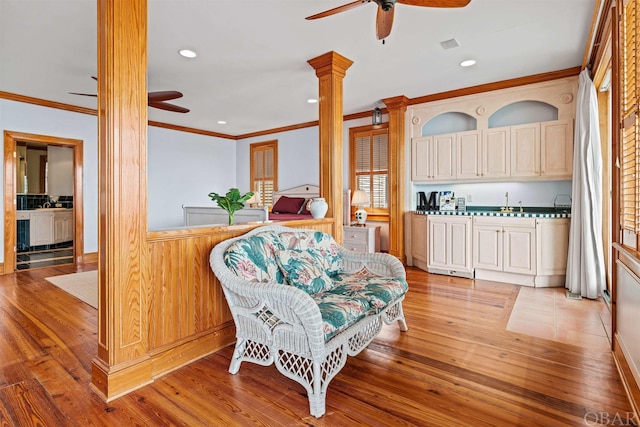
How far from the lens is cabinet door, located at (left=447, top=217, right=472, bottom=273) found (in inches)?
181

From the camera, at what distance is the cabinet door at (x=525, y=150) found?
4.35m

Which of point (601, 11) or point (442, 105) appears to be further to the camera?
point (442, 105)

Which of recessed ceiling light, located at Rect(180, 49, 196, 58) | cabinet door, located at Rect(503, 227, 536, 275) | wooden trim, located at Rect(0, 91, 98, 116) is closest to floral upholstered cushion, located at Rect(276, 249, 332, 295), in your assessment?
recessed ceiling light, located at Rect(180, 49, 196, 58)

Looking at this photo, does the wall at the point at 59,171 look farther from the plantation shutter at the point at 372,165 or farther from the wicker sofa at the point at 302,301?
the wicker sofa at the point at 302,301

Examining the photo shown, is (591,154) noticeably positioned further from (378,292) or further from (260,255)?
(260,255)

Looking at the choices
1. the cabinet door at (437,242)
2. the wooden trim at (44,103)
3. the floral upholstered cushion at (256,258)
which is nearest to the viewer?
the floral upholstered cushion at (256,258)

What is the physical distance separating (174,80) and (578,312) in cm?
530

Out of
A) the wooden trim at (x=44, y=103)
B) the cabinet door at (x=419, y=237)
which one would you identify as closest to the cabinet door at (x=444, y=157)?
the cabinet door at (x=419, y=237)

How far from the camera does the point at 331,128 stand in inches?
140

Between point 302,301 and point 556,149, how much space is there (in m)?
4.09

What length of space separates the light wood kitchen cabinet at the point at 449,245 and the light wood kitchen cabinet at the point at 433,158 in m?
0.71

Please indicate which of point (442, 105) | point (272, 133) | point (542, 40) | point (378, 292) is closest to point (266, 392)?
point (378, 292)

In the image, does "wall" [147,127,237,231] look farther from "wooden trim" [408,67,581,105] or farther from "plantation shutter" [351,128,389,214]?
"wooden trim" [408,67,581,105]

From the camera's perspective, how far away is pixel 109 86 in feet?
6.01
